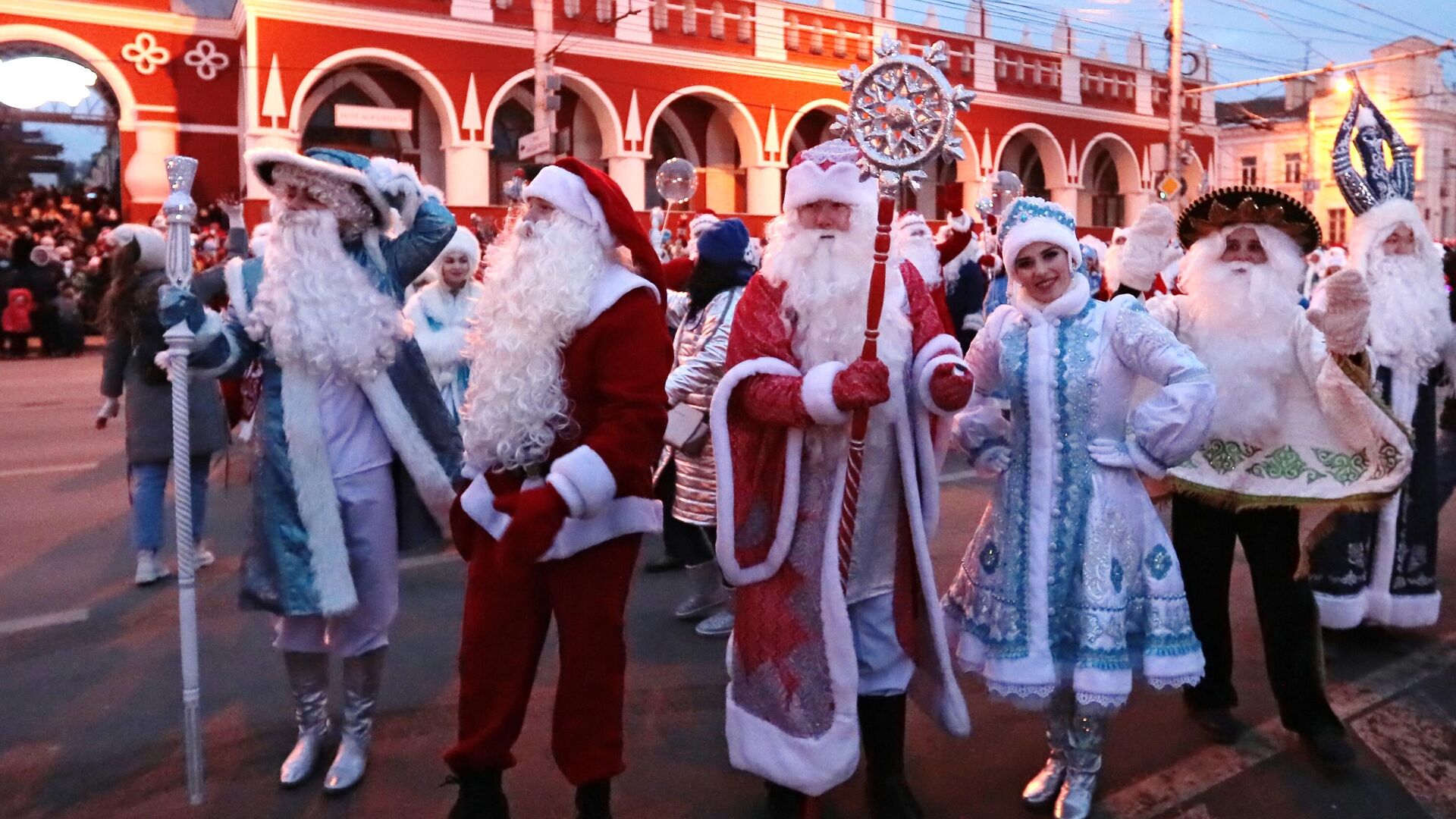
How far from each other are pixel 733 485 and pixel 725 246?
200 centimetres

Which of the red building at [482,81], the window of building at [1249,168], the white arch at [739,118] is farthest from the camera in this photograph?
the window of building at [1249,168]

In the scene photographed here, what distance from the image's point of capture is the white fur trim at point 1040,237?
11.0ft

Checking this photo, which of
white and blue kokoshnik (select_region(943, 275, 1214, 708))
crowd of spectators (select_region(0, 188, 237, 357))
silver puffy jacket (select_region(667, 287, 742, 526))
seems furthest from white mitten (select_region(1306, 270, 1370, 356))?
crowd of spectators (select_region(0, 188, 237, 357))

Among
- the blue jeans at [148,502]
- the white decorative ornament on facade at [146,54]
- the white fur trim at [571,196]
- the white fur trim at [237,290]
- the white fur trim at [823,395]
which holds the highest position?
the white decorative ornament on facade at [146,54]

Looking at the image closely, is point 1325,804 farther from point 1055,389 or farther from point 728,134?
point 728,134

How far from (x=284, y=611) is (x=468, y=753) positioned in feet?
2.83

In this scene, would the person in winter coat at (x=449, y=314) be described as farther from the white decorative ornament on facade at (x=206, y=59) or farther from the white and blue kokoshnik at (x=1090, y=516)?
the white decorative ornament on facade at (x=206, y=59)

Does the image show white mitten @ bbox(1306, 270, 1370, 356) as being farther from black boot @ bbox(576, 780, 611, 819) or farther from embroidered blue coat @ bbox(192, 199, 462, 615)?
embroidered blue coat @ bbox(192, 199, 462, 615)

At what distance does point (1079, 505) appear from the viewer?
3340 millimetres

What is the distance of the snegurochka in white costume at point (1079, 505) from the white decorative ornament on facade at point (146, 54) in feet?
74.5

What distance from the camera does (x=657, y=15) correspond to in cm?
2434

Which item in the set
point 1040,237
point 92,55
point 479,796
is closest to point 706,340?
point 1040,237

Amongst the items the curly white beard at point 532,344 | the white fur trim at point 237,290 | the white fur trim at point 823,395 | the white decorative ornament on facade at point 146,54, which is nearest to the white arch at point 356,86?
the white decorative ornament on facade at point 146,54

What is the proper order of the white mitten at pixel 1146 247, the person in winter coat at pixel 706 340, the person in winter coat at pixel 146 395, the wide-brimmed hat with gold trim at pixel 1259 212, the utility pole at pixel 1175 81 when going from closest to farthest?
the wide-brimmed hat with gold trim at pixel 1259 212 → the person in winter coat at pixel 706 340 → the white mitten at pixel 1146 247 → the person in winter coat at pixel 146 395 → the utility pole at pixel 1175 81
